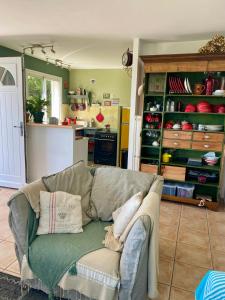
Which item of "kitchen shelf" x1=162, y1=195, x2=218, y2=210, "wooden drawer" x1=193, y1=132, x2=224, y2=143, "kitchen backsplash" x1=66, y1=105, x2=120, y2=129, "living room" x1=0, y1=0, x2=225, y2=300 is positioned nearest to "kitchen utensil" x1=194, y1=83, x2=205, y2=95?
"living room" x1=0, y1=0, x2=225, y2=300

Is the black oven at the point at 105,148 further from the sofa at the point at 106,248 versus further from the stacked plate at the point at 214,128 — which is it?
the sofa at the point at 106,248

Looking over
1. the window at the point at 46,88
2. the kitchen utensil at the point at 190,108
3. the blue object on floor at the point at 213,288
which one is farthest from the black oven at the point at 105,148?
the blue object on floor at the point at 213,288

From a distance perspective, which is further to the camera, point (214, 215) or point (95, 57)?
point (95, 57)

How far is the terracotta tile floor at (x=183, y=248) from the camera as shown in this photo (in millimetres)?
1933

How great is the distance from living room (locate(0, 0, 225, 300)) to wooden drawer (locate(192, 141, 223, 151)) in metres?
0.01

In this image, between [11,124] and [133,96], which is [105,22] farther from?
[11,124]

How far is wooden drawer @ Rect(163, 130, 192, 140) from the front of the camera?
11.1 feet

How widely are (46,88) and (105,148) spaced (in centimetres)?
208

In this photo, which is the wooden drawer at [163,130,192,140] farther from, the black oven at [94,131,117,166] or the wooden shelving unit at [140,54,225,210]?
the black oven at [94,131,117,166]

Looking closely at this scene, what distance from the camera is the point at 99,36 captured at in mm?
3453

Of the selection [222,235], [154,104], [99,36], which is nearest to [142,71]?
[154,104]

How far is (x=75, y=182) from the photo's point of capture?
2062 mm

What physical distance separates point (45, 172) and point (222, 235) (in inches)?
111

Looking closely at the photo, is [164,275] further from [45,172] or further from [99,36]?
[99,36]
